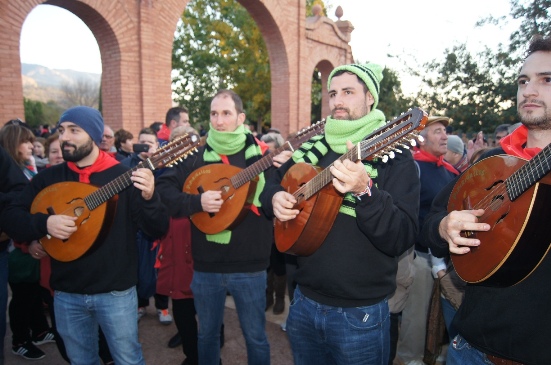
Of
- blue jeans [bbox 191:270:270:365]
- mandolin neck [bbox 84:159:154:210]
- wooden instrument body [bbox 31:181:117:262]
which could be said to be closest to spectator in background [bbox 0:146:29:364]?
wooden instrument body [bbox 31:181:117:262]

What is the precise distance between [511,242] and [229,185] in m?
2.18

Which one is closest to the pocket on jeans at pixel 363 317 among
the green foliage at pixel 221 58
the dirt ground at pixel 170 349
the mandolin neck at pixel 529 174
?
the mandolin neck at pixel 529 174

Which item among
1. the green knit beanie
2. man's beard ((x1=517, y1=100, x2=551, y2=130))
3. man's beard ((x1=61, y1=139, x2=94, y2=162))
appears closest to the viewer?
man's beard ((x1=517, y1=100, x2=551, y2=130))

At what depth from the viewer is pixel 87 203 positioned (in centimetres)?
271

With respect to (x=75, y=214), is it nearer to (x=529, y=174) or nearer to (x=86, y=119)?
(x=86, y=119)

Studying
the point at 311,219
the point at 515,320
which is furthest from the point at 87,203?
the point at 515,320

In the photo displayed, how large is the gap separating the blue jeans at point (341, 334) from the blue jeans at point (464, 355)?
36cm

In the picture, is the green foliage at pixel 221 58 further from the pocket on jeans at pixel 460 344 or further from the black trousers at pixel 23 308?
the pocket on jeans at pixel 460 344

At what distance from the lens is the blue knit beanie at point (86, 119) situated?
2795 millimetres

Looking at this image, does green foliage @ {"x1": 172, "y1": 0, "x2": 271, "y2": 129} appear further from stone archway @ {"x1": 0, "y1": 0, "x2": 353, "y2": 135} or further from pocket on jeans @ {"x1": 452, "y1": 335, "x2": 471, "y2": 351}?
pocket on jeans @ {"x1": 452, "y1": 335, "x2": 471, "y2": 351}

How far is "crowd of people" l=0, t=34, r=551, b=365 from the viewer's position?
5.44 ft

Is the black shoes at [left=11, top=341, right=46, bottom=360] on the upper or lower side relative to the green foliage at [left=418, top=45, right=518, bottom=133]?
lower

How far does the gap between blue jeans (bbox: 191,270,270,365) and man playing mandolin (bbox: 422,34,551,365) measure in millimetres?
1592

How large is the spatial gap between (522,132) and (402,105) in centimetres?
1471
